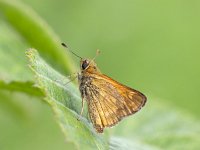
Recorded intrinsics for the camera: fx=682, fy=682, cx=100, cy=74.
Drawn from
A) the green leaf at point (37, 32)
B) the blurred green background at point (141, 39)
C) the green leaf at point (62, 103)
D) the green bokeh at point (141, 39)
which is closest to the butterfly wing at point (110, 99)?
the green leaf at point (37, 32)

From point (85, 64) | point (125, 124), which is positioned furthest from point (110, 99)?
point (125, 124)

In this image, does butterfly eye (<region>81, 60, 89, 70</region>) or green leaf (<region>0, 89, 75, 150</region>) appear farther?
green leaf (<region>0, 89, 75, 150</region>)

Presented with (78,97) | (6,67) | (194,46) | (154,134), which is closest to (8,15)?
(6,67)

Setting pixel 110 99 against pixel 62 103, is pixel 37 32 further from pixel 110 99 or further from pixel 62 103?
pixel 62 103

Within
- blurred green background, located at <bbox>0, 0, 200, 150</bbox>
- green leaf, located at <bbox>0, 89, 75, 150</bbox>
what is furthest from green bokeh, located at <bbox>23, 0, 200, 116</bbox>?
green leaf, located at <bbox>0, 89, 75, 150</bbox>

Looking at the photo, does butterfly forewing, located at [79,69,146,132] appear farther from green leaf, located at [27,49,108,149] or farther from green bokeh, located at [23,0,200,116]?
green bokeh, located at [23,0,200,116]

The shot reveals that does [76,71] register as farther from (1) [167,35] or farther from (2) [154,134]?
(1) [167,35]

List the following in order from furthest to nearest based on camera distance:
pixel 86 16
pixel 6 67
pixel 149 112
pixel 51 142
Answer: pixel 86 16, pixel 51 142, pixel 149 112, pixel 6 67
